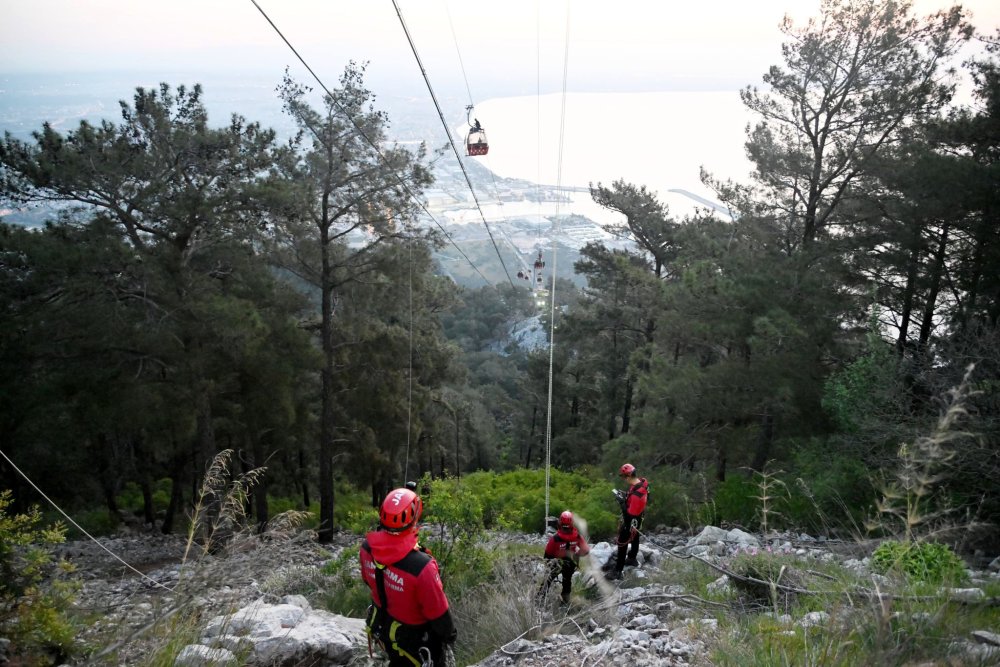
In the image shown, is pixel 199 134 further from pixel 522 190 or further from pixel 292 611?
pixel 522 190

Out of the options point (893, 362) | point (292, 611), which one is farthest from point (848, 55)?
point (292, 611)

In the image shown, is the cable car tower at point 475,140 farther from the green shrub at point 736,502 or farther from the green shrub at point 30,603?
the green shrub at point 30,603

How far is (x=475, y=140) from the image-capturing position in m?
14.1

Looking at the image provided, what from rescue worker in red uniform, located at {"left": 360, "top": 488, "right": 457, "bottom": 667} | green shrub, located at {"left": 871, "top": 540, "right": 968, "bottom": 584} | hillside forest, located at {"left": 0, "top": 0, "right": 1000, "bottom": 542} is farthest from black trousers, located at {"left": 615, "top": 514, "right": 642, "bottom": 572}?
rescue worker in red uniform, located at {"left": 360, "top": 488, "right": 457, "bottom": 667}

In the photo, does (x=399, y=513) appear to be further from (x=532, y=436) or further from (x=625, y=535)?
(x=532, y=436)

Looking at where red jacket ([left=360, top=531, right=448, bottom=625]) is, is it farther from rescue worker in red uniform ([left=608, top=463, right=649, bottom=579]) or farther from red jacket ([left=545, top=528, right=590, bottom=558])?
rescue worker in red uniform ([left=608, top=463, right=649, bottom=579])

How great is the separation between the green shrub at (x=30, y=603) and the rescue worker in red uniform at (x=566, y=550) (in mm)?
4536

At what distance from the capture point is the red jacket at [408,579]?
4.15 meters

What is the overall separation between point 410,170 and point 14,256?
8.56m

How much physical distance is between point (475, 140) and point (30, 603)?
1152cm

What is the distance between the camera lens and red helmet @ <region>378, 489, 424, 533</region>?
4.16 m

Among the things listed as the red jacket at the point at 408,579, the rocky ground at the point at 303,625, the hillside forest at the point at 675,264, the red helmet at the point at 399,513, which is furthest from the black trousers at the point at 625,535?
the red helmet at the point at 399,513

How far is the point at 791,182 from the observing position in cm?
Result: 1577

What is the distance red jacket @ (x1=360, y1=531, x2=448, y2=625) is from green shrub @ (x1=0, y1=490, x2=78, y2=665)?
2.41 metres
